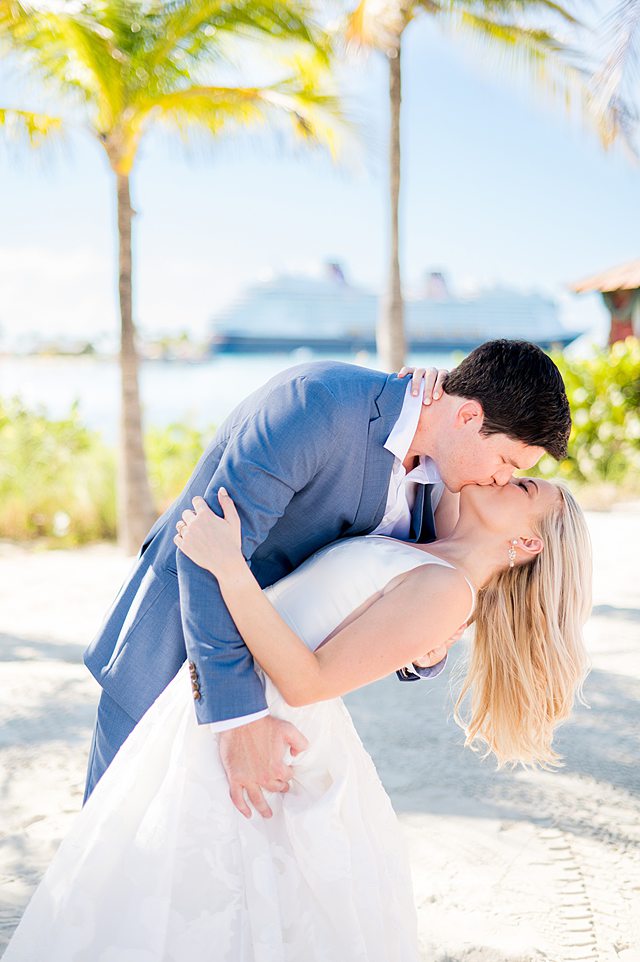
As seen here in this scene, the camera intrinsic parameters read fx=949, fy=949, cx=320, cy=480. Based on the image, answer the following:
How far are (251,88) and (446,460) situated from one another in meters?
7.32

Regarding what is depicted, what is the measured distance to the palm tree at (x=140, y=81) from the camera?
7770mm

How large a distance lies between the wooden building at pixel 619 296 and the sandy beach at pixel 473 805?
11.9 metres

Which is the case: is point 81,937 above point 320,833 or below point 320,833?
below

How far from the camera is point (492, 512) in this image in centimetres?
212

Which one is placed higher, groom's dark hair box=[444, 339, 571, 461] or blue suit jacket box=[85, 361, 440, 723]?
groom's dark hair box=[444, 339, 571, 461]

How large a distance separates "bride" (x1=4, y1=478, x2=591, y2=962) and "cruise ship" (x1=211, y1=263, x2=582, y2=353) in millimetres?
60567

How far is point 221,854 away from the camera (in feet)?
6.06

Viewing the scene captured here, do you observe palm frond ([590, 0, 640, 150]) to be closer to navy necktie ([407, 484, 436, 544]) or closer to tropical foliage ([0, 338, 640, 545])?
tropical foliage ([0, 338, 640, 545])

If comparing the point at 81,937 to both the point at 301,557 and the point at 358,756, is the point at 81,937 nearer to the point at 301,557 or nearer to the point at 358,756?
the point at 358,756

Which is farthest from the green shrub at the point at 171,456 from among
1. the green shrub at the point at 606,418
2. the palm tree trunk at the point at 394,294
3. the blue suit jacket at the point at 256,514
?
the blue suit jacket at the point at 256,514

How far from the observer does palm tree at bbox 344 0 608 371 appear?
30.7 ft

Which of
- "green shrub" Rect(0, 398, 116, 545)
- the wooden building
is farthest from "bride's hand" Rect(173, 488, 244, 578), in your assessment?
the wooden building

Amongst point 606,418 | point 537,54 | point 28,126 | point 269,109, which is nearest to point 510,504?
point 269,109

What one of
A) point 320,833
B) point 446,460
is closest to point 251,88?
point 446,460
